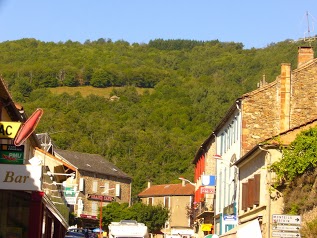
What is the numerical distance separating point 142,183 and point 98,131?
13219mm

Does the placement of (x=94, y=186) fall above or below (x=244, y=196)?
above

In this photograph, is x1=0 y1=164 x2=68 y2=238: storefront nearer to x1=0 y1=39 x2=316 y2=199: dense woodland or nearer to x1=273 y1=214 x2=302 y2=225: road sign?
x1=273 y1=214 x2=302 y2=225: road sign

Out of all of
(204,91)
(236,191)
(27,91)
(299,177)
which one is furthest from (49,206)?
(27,91)

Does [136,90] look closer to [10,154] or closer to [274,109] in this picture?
[274,109]

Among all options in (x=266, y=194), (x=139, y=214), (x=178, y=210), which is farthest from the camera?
(x=178, y=210)

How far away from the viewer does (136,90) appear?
165 metres

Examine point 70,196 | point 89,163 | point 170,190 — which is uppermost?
point 89,163

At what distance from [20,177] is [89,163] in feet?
247

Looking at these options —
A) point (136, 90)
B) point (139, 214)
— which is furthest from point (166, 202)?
point (136, 90)

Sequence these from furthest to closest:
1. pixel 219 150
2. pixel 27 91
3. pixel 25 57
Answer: pixel 25 57, pixel 27 91, pixel 219 150

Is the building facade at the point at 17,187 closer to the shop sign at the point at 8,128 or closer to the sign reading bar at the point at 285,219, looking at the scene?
the shop sign at the point at 8,128

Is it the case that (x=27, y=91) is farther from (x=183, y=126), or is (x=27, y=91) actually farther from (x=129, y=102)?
(x=183, y=126)

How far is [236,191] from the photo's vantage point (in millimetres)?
41250

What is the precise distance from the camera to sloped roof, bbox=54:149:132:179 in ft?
318
